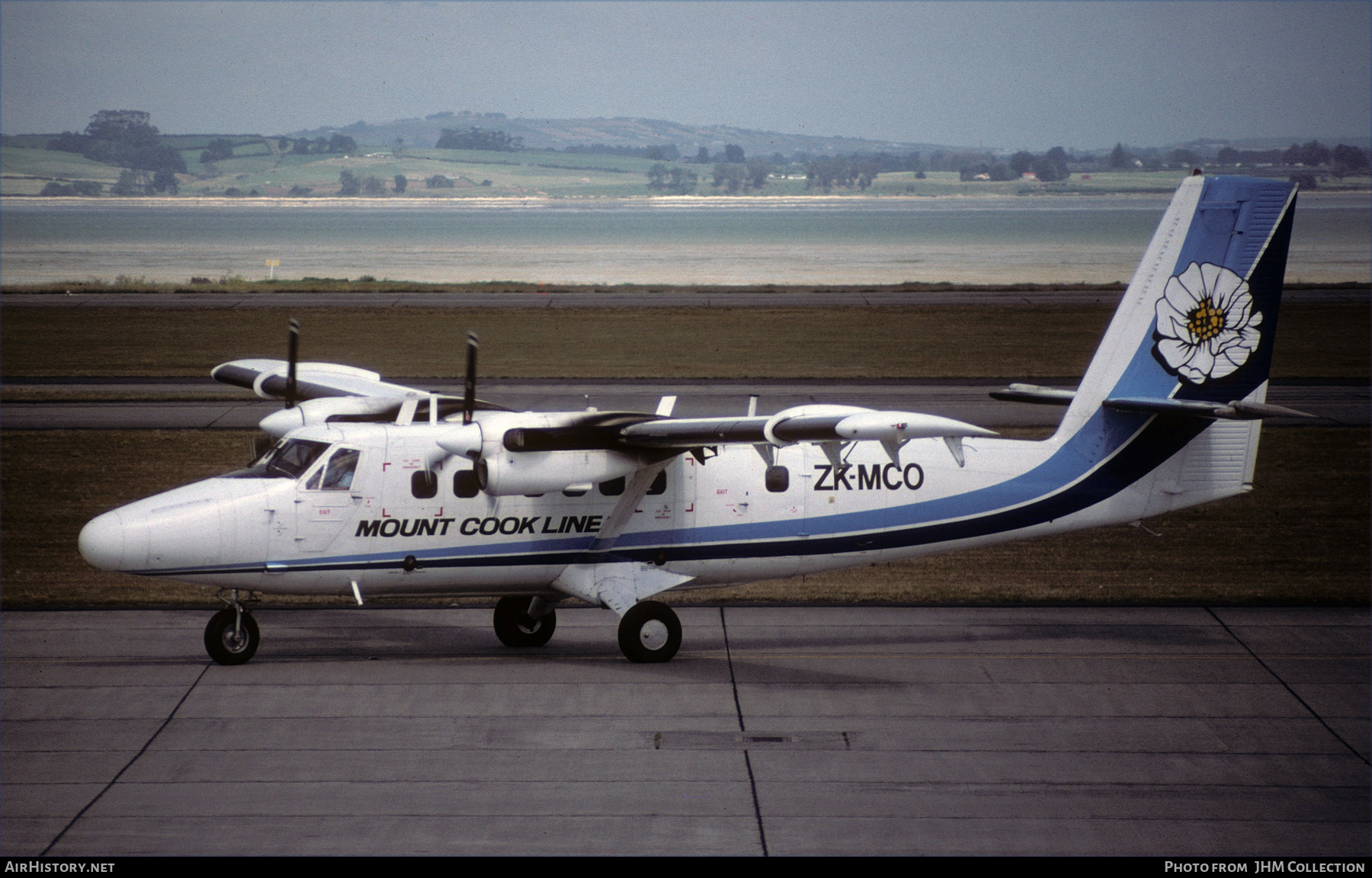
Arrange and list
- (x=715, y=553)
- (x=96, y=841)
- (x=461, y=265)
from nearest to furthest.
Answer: (x=96, y=841) → (x=715, y=553) → (x=461, y=265)

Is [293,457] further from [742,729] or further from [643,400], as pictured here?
[643,400]

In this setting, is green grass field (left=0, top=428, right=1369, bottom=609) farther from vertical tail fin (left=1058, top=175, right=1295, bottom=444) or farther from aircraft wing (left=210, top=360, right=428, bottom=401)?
vertical tail fin (left=1058, top=175, right=1295, bottom=444)

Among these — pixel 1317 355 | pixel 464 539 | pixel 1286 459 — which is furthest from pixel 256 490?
pixel 1317 355

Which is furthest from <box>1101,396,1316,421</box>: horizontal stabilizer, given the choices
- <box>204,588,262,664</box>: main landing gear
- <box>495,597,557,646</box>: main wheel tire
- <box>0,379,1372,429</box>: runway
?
<box>0,379,1372,429</box>: runway

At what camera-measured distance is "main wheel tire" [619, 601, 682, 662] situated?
55.0 ft

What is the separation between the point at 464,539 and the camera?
16484mm

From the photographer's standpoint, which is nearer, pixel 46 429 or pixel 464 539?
pixel 464 539

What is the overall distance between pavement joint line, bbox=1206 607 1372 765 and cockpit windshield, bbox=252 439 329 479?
1308 cm

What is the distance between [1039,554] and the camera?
2366 cm

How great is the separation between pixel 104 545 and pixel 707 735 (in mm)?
7891

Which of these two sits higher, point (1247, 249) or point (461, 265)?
point (1247, 249)

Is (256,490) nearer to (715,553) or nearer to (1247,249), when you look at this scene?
(715,553)

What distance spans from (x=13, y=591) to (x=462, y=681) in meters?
9.17

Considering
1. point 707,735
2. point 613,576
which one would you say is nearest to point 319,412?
point 613,576
